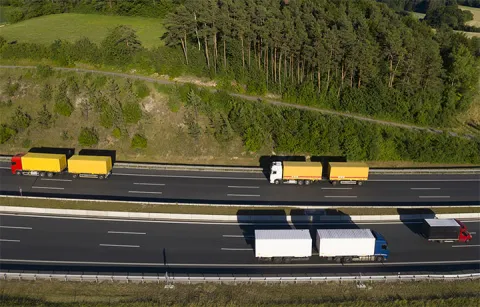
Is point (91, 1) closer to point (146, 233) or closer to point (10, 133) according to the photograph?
point (10, 133)

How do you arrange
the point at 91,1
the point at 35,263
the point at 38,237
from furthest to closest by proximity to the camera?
the point at 91,1, the point at 38,237, the point at 35,263

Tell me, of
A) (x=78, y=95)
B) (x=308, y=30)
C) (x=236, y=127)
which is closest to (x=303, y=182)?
(x=236, y=127)

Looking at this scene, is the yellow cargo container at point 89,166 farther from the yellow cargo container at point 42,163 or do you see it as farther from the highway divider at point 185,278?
the highway divider at point 185,278

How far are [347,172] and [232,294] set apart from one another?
23296mm

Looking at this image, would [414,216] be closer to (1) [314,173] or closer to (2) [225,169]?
(1) [314,173]

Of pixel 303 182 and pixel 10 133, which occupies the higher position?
pixel 10 133

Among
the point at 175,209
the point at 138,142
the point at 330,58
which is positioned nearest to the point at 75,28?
the point at 138,142

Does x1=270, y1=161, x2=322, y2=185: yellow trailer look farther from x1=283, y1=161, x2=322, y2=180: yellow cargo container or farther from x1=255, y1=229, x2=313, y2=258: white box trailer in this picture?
x1=255, y1=229, x2=313, y2=258: white box trailer

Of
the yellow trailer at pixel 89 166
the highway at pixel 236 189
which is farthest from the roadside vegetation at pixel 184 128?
the yellow trailer at pixel 89 166

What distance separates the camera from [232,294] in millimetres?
31141

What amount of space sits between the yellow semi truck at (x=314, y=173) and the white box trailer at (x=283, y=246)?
45.2 ft

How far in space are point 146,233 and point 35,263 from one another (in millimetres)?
9937

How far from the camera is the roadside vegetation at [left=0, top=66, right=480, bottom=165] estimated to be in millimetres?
55250

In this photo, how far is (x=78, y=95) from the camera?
197 feet
